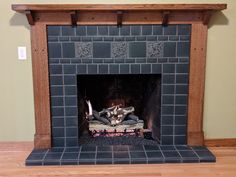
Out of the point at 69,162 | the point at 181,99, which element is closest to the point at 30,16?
the point at 69,162

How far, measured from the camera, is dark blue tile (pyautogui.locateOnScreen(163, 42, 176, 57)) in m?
2.51

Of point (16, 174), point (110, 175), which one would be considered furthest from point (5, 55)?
point (110, 175)

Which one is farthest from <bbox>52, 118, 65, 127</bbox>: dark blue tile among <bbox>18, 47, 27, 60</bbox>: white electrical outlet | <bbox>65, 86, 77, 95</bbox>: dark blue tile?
<bbox>18, 47, 27, 60</bbox>: white electrical outlet

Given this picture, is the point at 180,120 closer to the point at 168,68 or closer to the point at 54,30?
the point at 168,68

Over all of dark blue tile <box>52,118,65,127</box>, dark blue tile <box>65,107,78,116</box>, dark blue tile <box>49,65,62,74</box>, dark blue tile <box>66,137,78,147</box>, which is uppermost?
dark blue tile <box>49,65,62,74</box>

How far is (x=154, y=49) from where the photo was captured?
8.24ft

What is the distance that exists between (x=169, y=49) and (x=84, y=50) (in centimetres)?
74

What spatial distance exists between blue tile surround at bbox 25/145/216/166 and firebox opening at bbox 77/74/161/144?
29 cm

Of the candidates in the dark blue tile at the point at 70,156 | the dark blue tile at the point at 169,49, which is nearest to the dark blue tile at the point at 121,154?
the dark blue tile at the point at 70,156

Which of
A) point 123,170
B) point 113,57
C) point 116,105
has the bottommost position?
point 123,170

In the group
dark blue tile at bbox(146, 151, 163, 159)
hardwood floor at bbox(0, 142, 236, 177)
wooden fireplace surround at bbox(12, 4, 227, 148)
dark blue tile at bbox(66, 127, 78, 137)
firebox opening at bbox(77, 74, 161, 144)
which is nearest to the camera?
hardwood floor at bbox(0, 142, 236, 177)

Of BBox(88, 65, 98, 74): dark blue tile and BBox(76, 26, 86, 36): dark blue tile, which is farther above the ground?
BBox(76, 26, 86, 36): dark blue tile

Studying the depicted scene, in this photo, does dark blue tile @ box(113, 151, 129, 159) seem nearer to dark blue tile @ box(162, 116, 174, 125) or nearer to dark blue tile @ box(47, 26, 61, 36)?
dark blue tile @ box(162, 116, 174, 125)

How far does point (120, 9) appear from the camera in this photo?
2299 millimetres
